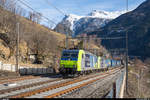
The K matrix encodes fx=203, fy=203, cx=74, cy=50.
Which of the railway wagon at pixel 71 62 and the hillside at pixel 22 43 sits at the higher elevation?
the hillside at pixel 22 43

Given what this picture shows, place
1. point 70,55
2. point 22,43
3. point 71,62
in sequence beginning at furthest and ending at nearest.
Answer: point 22,43
point 70,55
point 71,62

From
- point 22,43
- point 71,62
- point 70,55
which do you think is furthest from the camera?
point 22,43

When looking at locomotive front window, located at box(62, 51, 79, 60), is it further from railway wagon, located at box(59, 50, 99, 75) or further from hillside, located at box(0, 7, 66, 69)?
hillside, located at box(0, 7, 66, 69)

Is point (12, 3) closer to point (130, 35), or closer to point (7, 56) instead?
point (7, 56)

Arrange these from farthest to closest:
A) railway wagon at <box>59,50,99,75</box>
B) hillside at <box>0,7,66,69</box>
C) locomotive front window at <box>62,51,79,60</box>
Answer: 1. hillside at <box>0,7,66,69</box>
2. locomotive front window at <box>62,51,79,60</box>
3. railway wagon at <box>59,50,99,75</box>

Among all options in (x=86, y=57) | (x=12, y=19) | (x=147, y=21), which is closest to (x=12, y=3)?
(x=12, y=19)

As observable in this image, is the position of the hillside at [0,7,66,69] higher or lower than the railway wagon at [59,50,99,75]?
higher

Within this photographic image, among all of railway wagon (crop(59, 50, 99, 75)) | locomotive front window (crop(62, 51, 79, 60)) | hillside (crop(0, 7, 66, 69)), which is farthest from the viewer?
hillside (crop(0, 7, 66, 69))

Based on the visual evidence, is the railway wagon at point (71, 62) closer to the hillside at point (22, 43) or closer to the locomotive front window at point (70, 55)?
the locomotive front window at point (70, 55)

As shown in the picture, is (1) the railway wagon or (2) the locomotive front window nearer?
(1) the railway wagon

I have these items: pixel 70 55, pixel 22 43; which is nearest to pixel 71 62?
pixel 70 55

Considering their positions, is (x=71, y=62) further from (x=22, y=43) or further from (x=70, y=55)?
(x=22, y=43)

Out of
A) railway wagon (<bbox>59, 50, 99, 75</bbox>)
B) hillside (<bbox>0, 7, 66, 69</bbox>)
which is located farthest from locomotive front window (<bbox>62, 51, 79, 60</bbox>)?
hillside (<bbox>0, 7, 66, 69</bbox>)

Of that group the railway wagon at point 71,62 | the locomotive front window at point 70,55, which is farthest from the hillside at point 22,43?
the railway wagon at point 71,62
